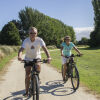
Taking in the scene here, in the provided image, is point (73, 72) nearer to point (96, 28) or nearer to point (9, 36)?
point (9, 36)

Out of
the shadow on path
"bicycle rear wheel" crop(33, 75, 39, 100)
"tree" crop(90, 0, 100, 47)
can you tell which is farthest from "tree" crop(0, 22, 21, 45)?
"bicycle rear wheel" crop(33, 75, 39, 100)

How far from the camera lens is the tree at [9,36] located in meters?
60.7

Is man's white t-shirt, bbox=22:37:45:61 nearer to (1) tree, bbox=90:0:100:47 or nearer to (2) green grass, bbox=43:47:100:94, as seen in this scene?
(2) green grass, bbox=43:47:100:94

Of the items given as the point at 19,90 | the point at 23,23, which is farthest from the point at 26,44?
the point at 23,23

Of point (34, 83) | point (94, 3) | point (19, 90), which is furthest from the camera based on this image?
point (94, 3)

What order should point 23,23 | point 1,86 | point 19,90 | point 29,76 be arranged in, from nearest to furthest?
point 29,76, point 19,90, point 1,86, point 23,23

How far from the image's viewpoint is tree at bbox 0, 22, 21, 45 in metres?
60.7

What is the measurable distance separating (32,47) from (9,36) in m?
56.0

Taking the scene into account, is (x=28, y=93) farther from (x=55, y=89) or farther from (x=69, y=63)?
(x=69, y=63)

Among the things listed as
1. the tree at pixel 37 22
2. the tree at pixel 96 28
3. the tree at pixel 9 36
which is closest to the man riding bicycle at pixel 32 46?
the tree at pixel 9 36

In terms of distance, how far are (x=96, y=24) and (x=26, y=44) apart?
6379 centimetres

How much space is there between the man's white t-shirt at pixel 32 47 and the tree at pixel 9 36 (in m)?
55.3

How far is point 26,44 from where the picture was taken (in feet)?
19.4

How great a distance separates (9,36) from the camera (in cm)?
6075
